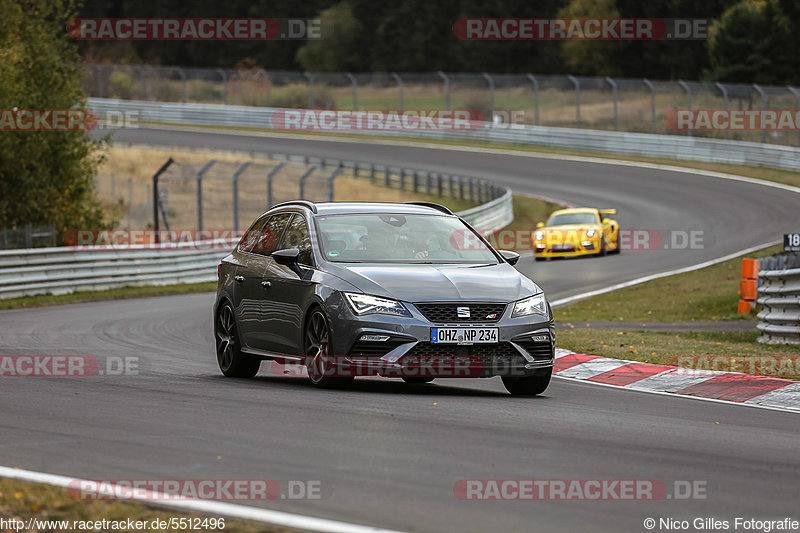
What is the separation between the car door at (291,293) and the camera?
10734 mm

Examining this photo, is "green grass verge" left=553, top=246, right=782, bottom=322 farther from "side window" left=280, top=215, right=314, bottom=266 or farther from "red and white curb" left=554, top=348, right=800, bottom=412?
"side window" left=280, top=215, right=314, bottom=266

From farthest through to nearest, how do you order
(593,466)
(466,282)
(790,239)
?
(790,239), (466,282), (593,466)

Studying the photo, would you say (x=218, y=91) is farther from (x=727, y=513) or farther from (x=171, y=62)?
(x=727, y=513)

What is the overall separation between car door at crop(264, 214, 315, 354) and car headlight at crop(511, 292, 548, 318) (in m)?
1.69

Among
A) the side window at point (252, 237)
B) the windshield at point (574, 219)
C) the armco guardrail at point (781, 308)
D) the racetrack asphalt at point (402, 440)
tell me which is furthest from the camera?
the windshield at point (574, 219)

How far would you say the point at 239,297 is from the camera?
1196 centimetres

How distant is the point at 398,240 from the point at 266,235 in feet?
5.54

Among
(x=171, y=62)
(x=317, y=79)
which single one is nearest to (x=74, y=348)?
(x=317, y=79)

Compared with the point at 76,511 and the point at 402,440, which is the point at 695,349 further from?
the point at 76,511

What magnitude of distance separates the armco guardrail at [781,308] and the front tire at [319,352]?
22.9ft

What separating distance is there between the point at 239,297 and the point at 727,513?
680cm

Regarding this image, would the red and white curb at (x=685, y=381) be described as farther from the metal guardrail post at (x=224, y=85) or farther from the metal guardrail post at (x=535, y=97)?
the metal guardrail post at (x=224, y=85)

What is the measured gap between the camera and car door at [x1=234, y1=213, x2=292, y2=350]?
11.5m

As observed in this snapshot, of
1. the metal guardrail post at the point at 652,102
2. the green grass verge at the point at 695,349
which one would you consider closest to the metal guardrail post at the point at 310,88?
the metal guardrail post at the point at 652,102
